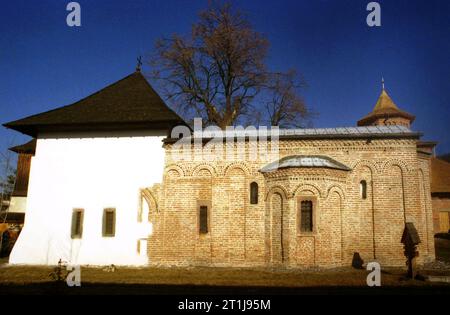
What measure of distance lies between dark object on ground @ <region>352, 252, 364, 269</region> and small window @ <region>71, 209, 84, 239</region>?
9934 millimetres

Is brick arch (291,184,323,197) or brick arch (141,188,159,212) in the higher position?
brick arch (291,184,323,197)

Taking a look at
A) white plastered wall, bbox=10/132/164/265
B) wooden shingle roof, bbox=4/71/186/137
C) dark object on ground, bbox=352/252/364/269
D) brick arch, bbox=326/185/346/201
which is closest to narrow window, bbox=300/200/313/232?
brick arch, bbox=326/185/346/201

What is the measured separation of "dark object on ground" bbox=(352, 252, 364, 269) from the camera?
12.7 m

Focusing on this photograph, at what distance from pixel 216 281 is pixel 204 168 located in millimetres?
4602

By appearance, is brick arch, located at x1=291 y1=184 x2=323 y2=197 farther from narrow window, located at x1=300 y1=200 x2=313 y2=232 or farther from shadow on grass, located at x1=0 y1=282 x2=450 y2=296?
shadow on grass, located at x1=0 y1=282 x2=450 y2=296

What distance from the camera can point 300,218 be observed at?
1258cm

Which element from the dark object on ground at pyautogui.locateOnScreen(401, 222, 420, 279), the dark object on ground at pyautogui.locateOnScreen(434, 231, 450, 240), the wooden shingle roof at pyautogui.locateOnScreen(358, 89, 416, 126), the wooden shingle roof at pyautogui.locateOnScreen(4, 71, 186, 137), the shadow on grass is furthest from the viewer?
the wooden shingle roof at pyautogui.locateOnScreen(358, 89, 416, 126)

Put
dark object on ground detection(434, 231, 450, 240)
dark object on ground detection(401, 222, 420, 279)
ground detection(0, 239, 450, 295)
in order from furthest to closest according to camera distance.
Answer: dark object on ground detection(434, 231, 450, 240), dark object on ground detection(401, 222, 420, 279), ground detection(0, 239, 450, 295)

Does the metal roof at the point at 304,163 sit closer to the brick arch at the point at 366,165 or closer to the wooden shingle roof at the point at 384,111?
the brick arch at the point at 366,165

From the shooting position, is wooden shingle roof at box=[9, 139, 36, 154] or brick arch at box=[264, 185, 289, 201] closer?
brick arch at box=[264, 185, 289, 201]

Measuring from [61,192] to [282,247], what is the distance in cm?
867

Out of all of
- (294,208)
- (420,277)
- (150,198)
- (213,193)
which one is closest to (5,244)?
(150,198)

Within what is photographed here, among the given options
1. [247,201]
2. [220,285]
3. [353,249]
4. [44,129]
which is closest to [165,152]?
[247,201]

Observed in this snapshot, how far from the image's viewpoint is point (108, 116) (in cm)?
1463
